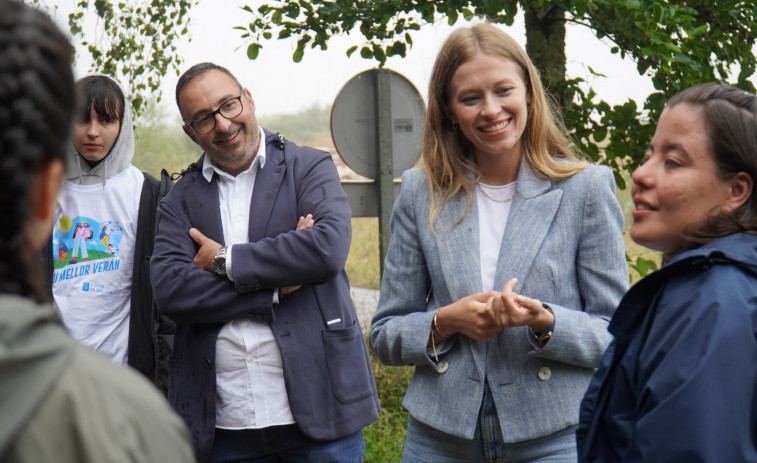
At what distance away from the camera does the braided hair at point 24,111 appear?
980 millimetres

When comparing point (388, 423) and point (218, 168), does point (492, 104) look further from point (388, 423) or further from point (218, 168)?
point (388, 423)

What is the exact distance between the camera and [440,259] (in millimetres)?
2525

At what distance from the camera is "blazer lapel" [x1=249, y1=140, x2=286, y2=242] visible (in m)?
3.15

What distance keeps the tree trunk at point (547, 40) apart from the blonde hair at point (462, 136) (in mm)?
2760

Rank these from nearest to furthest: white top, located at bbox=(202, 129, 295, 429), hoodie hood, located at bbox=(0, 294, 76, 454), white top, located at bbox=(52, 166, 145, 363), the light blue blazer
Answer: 1. hoodie hood, located at bbox=(0, 294, 76, 454)
2. the light blue blazer
3. white top, located at bbox=(202, 129, 295, 429)
4. white top, located at bbox=(52, 166, 145, 363)

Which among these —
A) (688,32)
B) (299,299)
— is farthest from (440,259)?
(688,32)

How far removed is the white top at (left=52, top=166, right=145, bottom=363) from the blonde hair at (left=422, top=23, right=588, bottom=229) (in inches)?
60.4

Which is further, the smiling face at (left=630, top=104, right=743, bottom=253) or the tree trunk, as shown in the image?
the tree trunk

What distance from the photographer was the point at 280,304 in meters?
3.05

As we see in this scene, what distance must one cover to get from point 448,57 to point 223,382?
136cm

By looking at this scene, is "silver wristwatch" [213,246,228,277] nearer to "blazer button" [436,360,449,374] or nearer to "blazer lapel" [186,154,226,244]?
"blazer lapel" [186,154,226,244]

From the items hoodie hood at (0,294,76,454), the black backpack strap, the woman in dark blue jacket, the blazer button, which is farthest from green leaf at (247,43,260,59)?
hoodie hood at (0,294,76,454)

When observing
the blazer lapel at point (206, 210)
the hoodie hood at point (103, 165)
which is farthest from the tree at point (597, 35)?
the blazer lapel at point (206, 210)

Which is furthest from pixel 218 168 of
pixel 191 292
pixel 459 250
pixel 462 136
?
pixel 459 250
